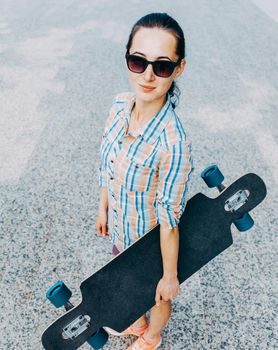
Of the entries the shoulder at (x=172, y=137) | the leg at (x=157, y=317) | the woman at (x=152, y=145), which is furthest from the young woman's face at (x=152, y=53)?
the leg at (x=157, y=317)

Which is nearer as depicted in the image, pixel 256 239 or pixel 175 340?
pixel 175 340

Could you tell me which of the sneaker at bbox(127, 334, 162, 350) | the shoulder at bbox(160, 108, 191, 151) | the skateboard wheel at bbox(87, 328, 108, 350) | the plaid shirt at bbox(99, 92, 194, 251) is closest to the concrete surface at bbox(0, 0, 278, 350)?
the sneaker at bbox(127, 334, 162, 350)

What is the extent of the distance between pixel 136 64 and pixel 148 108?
6.8 inches

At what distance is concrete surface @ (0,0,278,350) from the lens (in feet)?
6.91

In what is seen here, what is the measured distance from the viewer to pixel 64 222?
266cm

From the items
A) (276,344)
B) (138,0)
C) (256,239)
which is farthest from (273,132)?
(138,0)

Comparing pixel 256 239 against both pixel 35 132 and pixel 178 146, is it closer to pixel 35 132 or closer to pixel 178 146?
pixel 178 146

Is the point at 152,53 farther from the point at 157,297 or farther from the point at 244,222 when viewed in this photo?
the point at 157,297

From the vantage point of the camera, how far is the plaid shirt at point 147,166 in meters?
1.28

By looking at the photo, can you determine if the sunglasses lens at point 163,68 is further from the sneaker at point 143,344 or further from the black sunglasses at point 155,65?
the sneaker at point 143,344

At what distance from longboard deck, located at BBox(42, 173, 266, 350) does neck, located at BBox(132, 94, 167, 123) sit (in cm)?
47

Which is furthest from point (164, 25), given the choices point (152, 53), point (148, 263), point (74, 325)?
point (74, 325)

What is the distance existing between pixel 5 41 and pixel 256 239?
15.6ft

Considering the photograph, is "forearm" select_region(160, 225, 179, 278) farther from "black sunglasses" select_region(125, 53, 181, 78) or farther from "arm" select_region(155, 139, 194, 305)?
"black sunglasses" select_region(125, 53, 181, 78)
